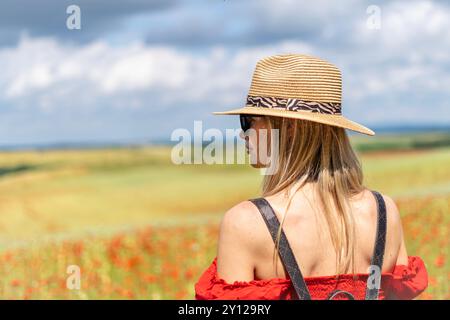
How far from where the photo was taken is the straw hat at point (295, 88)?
103 inches

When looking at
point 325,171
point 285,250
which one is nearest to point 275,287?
point 285,250

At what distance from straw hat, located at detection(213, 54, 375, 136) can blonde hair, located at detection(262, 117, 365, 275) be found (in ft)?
0.21

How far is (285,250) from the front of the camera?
2.37m

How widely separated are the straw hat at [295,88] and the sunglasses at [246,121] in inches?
1.1

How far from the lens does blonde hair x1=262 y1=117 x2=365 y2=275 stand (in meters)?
2.46

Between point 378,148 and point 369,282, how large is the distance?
2122cm

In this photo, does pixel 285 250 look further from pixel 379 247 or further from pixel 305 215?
pixel 379 247

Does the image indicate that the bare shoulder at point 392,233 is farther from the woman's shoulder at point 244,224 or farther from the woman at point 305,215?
the woman's shoulder at point 244,224

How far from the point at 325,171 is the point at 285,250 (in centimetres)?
33

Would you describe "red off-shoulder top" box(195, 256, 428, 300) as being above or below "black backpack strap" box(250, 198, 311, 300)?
below

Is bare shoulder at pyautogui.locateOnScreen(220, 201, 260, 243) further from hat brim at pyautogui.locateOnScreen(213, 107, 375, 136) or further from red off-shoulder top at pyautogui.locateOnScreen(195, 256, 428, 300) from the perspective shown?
hat brim at pyautogui.locateOnScreen(213, 107, 375, 136)

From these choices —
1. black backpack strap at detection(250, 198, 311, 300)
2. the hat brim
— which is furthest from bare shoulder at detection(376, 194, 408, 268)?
black backpack strap at detection(250, 198, 311, 300)
